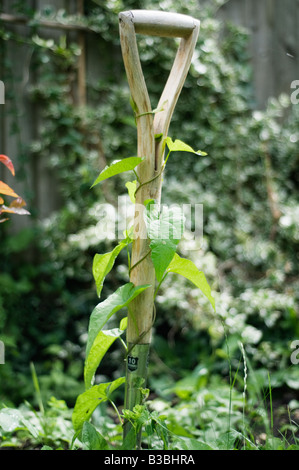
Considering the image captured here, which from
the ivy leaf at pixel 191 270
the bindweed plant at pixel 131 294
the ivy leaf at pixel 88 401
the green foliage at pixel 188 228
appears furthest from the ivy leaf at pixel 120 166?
the green foliage at pixel 188 228

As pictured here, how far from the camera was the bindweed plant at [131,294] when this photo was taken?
90 centimetres

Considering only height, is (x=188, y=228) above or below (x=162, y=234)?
below

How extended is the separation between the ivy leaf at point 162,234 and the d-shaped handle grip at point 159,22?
0.40 metres

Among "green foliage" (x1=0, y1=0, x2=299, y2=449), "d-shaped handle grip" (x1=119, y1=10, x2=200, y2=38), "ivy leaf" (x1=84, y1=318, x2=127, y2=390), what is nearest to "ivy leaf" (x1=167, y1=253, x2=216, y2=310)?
"ivy leaf" (x1=84, y1=318, x2=127, y2=390)

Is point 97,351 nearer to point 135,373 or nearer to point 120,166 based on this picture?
point 135,373

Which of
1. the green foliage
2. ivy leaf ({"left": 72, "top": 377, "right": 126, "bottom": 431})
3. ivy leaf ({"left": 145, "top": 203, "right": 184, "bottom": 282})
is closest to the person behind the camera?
ivy leaf ({"left": 145, "top": 203, "right": 184, "bottom": 282})

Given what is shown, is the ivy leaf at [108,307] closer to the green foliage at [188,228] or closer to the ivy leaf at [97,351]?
the ivy leaf at [97,351]

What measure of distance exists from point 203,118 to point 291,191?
729 mm

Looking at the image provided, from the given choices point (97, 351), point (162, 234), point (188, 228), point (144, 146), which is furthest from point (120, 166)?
point (188, 228)

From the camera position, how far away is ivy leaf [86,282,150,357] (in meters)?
0.92

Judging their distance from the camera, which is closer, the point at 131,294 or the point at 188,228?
the point at 131,294

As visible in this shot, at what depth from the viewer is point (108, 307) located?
95cm

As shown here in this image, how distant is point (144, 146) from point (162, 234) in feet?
0.75

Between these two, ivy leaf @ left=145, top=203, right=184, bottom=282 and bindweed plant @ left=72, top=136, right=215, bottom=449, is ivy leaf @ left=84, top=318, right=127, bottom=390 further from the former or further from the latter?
ivy leaf @ left=145, top=203, right=184, bottom=282
